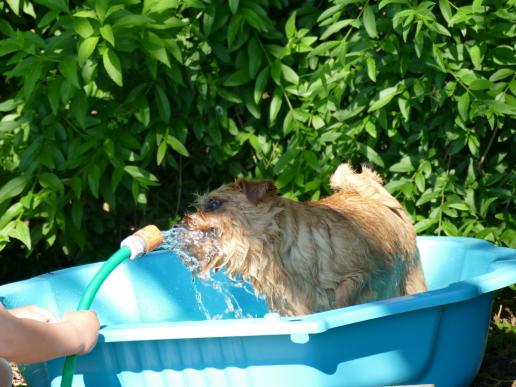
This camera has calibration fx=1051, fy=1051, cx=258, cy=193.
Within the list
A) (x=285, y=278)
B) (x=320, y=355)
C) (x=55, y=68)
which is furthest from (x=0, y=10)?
(x=320, y=355)

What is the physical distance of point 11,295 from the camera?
489cm

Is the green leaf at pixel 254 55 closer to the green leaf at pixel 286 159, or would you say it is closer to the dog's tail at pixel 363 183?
the green leaf at pixel 286 159

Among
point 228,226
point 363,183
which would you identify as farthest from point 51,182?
point 363,183

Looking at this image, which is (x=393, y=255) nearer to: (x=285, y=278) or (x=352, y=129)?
(x=285, y=278)

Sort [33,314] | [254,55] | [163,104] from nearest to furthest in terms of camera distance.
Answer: [33,314], [163,104], [254,55]

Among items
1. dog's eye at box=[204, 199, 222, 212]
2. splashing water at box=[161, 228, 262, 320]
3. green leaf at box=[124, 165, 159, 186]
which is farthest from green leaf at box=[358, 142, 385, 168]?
dog's eye at box=[204, 199, 222, 212]

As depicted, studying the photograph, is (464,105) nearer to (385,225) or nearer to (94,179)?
(385,225)

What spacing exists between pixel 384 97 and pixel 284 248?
132 cm

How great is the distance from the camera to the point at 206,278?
4.86 m

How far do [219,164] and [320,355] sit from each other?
2503mm

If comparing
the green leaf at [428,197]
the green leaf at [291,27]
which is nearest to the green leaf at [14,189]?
the green leaf at [291,27]

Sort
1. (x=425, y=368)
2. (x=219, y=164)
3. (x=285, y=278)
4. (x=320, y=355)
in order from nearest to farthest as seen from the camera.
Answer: (x=320, y=355)
(x=425, y=368)
(x=285, y=278)
(x=219, y=164)

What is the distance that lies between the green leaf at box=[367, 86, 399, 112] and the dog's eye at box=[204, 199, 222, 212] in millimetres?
1333

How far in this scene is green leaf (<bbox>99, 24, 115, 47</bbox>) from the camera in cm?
501
